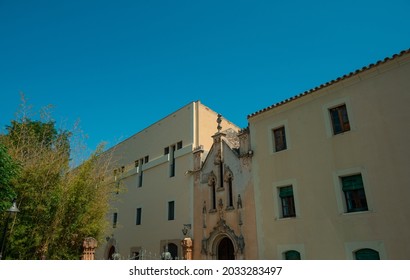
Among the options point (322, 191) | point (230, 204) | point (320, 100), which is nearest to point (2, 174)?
point (230, 204)

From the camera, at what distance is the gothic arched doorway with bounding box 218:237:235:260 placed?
14461mm

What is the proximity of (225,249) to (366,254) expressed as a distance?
6.64 m

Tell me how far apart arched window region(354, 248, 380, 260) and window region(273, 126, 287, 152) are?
4.86m

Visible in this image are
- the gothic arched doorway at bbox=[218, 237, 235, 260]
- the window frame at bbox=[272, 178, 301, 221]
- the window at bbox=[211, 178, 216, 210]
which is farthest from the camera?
the window at bbox=[211, 178, 216, 210]

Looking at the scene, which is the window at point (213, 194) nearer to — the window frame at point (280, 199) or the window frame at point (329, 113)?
the window frame at point (280, 199)

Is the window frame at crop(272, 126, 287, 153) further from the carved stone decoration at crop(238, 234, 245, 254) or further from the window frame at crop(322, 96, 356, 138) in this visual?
the carved stone decoration at crop(238, 234, 245, 254)

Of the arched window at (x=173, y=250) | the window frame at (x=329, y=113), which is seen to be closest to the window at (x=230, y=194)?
the arched window at (x=173, y=250)

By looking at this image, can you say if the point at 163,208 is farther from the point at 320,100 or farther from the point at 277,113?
the point at 320,100

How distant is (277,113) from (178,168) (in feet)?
24.5

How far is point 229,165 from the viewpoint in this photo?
15.2 metres

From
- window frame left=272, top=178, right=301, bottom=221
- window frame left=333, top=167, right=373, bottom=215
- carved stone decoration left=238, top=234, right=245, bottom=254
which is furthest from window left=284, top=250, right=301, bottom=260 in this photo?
window frame left=333, top=167, right=373, bottom=215

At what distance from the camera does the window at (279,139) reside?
13289mm

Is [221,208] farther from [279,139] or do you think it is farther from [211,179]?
[279,139]
